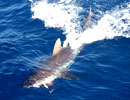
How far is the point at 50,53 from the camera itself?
51.0 ft

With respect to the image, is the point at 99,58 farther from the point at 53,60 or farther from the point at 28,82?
the point at 28,82

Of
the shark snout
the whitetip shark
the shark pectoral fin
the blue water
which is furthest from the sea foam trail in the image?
the shark snout

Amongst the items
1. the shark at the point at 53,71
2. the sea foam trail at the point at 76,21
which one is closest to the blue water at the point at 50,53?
the shark at the point at 53,71

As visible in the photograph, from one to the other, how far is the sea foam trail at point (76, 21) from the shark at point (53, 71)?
123 centimetres

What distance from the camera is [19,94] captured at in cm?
1239

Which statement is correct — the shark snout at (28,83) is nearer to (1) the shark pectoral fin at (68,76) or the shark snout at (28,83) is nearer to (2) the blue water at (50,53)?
(2) the blue water at (50,53)

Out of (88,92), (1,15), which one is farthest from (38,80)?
(1,15)

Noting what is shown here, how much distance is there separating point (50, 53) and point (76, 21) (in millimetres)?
4612

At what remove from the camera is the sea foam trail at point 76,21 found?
17172 millimetres

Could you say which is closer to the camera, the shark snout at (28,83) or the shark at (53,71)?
the shark snout at (28,83)

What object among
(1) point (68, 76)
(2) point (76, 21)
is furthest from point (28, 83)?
(2) point (76, 21)

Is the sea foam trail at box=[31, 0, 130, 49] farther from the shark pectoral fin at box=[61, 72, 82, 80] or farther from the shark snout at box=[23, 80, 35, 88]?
the shark snout at box=[23, 80, 35, 88]

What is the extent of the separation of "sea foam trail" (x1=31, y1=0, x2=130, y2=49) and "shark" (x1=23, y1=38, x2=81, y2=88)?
4.02 feet

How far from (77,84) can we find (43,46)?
437 centimetres
